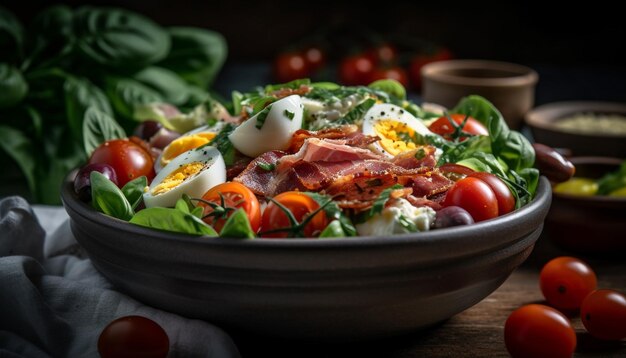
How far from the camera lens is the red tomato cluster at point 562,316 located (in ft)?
5.02

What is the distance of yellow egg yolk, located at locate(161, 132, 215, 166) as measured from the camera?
6.18ft

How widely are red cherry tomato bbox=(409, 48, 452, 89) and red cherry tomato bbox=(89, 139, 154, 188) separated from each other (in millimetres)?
2496

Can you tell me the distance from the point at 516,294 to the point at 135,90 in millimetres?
1695

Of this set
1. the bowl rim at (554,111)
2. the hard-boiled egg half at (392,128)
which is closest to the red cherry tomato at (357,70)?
the bowl rim at (554,111)

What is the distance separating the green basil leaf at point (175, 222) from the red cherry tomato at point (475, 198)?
49 cm

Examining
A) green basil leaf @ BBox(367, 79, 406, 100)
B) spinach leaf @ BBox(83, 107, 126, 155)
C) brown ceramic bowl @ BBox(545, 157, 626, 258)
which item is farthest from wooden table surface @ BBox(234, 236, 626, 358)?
spinach leaf @ BBox(83, 107, 126, 155)

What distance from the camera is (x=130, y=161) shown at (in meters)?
1.88

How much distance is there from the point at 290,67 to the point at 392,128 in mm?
2324

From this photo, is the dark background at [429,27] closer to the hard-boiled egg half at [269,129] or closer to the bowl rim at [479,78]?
the bowl rim at [479,78]

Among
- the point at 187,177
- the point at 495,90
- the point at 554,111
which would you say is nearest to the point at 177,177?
the point at 187,177

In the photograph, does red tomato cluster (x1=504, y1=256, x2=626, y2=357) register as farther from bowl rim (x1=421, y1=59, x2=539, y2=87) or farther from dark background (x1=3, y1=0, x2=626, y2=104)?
dark background (x1=3, y1=0, x2=626, y2=104)

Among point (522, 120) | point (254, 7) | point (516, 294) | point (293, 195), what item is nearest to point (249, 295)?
point (293, 195)

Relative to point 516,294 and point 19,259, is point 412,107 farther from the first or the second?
point 19,259

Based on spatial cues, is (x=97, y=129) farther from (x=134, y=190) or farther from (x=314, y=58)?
(x=314, y=58)
